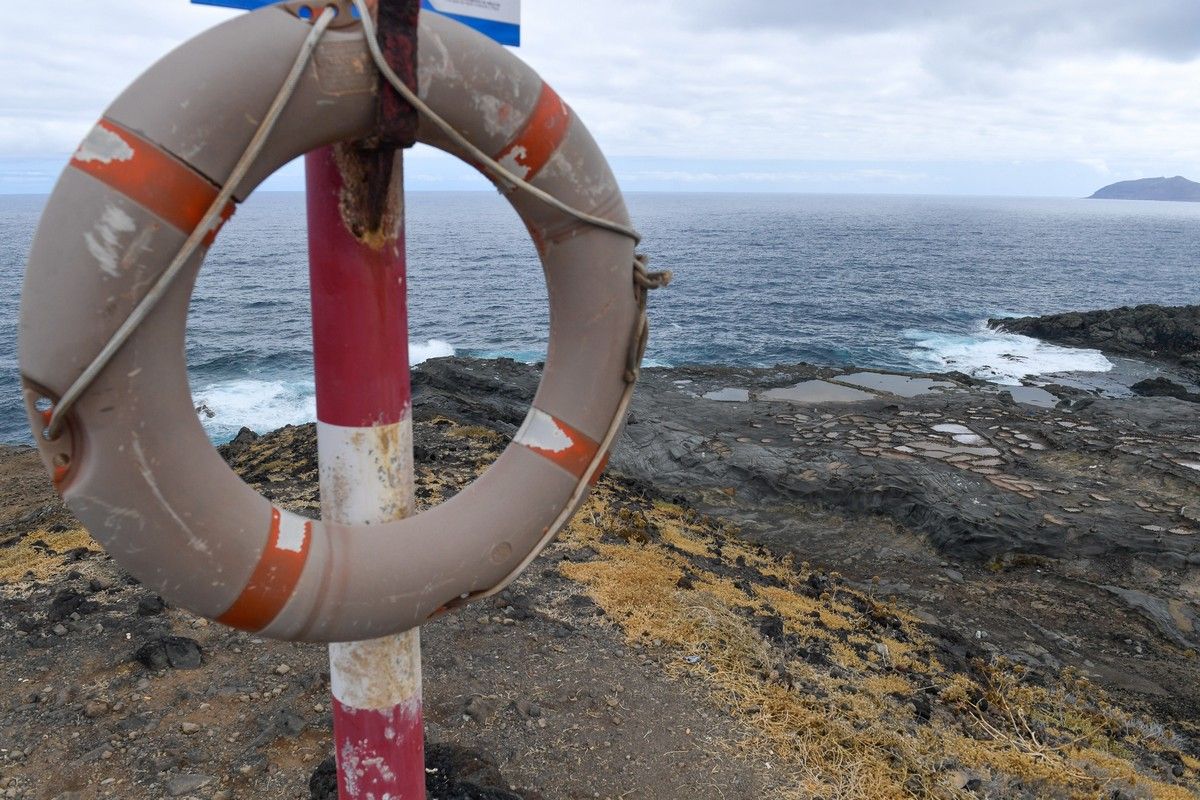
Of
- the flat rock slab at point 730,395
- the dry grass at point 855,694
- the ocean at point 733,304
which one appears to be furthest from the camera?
the ocean at point 733,304

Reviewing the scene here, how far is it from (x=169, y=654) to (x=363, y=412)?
3.14m

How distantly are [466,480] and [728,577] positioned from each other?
9.74 ft

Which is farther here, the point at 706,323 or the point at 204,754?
the point at 706,323

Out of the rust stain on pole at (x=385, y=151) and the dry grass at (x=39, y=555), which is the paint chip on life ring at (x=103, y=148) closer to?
the rust stain on pole at (x=385, y=151)

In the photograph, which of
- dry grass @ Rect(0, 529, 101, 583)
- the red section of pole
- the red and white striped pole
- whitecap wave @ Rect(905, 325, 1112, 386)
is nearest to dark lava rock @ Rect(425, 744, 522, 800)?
the red and white striped pole

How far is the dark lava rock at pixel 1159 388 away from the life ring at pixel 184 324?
68.4ft

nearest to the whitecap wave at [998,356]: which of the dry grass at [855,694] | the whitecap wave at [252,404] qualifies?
the whitecap wave at [252,404]

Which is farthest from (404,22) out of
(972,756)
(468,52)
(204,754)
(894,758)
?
(972,756)

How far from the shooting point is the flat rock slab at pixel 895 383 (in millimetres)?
16805

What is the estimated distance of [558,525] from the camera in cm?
240

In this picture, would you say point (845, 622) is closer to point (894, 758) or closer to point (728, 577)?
point (728, 577)

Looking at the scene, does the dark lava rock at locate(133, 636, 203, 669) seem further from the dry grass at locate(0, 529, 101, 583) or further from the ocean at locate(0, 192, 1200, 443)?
the ocean at locate(0, 192, 1200, 443)

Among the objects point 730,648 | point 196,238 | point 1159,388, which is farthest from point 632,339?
point 1159,388

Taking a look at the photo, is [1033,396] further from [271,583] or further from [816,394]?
[271,583]
